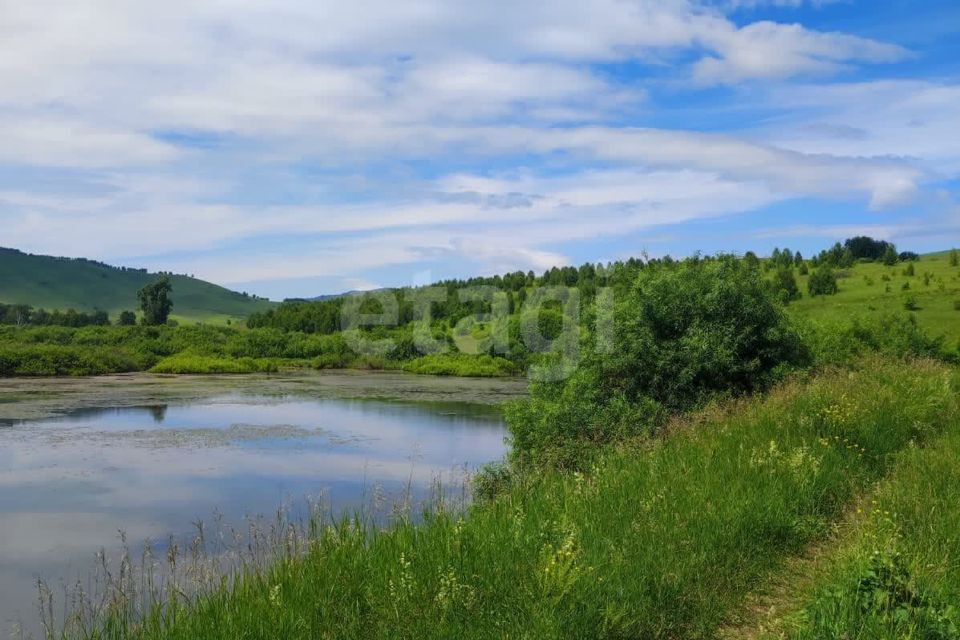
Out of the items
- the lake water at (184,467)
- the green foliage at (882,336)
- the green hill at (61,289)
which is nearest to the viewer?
the lake water at (184,467)

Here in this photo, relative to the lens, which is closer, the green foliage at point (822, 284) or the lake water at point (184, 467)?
the lake water at point (184, 467)

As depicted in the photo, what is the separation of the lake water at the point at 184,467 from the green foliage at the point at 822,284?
56.9m

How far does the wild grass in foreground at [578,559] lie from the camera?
498cm

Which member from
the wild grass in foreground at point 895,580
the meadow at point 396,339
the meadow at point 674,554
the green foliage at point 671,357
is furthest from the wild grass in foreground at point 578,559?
the meadow at point 396,339

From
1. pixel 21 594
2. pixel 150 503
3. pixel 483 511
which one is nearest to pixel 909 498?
pixel 483 511

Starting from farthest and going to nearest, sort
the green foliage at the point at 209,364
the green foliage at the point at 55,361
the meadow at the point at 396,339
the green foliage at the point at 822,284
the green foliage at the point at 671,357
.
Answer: the green foliage at the point at 822,284 < the green foliage at the point at 209,364 < the meadow at the point at 396,339 < the green foliage at the point at 55,361 < the green foliage at the point at 671,357

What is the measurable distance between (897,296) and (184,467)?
68.5 metres

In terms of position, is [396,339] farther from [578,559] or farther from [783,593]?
[783,593]

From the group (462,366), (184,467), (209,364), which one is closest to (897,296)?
(462,366)

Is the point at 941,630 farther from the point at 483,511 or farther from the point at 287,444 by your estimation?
the point at 287,444

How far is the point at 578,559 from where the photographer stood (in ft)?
18.4

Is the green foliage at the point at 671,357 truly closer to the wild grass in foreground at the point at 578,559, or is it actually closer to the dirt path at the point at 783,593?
the wild grass in foreground at the point at 578,559

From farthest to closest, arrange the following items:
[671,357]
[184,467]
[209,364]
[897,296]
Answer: [897,296]
[209,364]
[184,467]
[671,357]

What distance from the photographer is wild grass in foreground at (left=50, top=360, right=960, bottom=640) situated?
4980 mm
